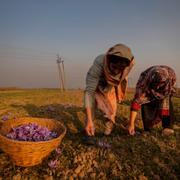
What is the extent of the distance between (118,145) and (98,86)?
1.04 metres

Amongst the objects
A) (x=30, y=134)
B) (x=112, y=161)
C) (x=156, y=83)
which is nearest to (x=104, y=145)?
(x=112, y=161)

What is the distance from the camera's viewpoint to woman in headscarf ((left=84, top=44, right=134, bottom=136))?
3216 mm

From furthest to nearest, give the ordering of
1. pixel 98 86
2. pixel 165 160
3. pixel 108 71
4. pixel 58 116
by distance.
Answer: pixel 58 116
pixel 98 86
pixel 108 71
pixel 165 160

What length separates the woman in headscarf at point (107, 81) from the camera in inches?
127

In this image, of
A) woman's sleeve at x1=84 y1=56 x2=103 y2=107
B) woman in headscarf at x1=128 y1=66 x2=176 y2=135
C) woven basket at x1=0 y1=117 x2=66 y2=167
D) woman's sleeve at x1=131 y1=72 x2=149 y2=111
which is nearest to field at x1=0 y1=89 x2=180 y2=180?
woven basket at x1=0 y1=117 x2=66 y2=167

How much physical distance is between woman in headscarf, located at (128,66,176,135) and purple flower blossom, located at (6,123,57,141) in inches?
59.6

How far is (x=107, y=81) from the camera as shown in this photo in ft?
11.7

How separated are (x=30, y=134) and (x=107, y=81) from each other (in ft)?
4.65

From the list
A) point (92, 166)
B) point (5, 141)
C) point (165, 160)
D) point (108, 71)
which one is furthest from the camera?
point (108, 71)

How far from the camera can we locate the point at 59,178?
2.66 meters

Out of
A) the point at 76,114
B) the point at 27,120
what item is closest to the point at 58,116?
the point at 76,114

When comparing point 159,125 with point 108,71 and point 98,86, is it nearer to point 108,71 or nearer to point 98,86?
point 98,86

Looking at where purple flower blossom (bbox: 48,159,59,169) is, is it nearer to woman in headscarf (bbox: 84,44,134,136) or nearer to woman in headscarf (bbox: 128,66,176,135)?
woman in headscarf (bbox: 84,44,134,136)

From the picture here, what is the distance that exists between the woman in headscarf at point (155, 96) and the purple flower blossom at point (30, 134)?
151 centimetres
